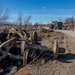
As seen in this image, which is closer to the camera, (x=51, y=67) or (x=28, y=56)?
(x=51, y=67)

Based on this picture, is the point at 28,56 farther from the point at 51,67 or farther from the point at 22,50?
the point at 51,67

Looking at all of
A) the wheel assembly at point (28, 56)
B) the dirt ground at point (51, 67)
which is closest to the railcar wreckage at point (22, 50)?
the wheel assembly at point (28, 56)

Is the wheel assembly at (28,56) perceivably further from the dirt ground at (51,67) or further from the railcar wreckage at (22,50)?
the dirt ground at (51,67)

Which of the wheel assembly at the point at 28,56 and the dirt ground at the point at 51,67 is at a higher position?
the wheel assembly at the point at 28,56

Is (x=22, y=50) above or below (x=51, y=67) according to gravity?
Result: above

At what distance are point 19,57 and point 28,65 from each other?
923mm

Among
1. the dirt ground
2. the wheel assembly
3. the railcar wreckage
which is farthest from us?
the railcar wreckage

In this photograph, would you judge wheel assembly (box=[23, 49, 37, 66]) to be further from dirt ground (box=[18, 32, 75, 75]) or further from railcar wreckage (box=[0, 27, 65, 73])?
dirt ground (box=[18, 32, 75, 75])

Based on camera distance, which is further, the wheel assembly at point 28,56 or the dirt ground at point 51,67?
the wheel assembly at point 28,56

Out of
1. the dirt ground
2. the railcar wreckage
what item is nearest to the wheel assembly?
the railcar wreckage

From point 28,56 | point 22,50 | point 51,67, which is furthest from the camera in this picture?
point 22,50

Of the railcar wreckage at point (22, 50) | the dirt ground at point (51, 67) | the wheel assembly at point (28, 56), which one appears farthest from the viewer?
the railcar wreckage at point (22, 50)

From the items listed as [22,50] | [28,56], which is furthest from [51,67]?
[22,50]

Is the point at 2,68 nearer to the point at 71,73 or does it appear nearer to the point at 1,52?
the point at 1,52
